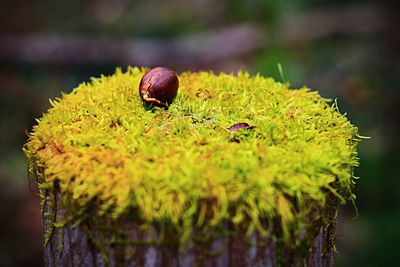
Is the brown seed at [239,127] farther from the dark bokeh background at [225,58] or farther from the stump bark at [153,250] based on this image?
the dark bokeh background at [225,58]

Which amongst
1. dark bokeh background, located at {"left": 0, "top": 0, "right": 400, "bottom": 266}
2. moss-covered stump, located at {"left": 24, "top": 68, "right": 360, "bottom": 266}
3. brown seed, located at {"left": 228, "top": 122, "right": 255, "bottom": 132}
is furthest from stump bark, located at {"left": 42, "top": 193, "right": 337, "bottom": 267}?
dark bokeh background, located at {"left": 0, "top": 0, "right": 400, "bottom": 266}

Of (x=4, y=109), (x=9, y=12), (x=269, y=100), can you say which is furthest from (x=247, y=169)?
(x=9, y=12)

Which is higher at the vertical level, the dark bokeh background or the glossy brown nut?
the dark bokeh background

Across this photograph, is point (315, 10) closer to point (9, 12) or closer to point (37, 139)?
point (9, 12)

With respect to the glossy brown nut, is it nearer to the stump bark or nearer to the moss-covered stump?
the moss-covered stump

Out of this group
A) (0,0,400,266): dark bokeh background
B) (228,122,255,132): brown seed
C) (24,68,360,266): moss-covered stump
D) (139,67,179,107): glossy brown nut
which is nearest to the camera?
(24,68,360,266): moss-covered stump

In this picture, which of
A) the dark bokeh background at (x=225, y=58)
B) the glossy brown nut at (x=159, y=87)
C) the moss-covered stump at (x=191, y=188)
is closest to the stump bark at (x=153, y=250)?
the moss-covered stump at (x=191, y=188)

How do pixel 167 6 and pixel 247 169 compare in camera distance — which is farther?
pixel 167 6

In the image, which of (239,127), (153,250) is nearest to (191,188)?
(153,250)
